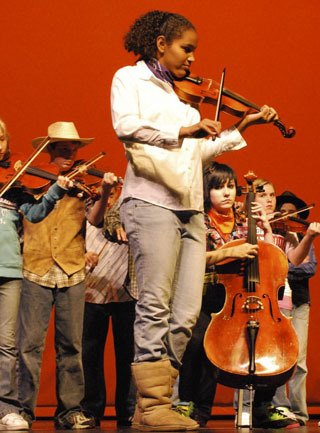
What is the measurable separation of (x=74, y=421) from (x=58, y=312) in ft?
1.38

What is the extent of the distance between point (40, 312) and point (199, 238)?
87 centimetres

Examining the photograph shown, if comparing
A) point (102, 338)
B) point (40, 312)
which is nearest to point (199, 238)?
point (40, 312)

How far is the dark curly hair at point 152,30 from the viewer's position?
3.08 m

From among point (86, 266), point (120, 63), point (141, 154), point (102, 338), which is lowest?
point (102, 338)

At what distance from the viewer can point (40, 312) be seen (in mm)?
3617

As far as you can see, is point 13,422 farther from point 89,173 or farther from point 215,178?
point 215,178

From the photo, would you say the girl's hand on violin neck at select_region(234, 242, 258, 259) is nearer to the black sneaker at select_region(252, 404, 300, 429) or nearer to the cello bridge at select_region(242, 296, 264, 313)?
the cello bridge at select_region(242, 296, 264, 313)

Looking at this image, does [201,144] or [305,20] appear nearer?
[201,144]

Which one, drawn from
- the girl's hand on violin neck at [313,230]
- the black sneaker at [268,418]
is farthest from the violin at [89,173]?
the black sneaker at [268,418]

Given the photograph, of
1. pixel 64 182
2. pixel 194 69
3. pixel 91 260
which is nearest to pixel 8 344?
pixel 64 182

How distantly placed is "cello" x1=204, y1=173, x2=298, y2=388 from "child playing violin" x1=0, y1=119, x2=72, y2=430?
710 mm

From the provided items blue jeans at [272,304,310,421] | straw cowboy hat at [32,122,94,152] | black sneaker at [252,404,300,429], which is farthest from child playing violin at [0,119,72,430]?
blue jeans at [272,304,310,421]

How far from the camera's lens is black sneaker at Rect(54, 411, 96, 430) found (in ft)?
11.5

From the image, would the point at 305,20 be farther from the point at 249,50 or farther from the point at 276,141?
the point at 276,141
